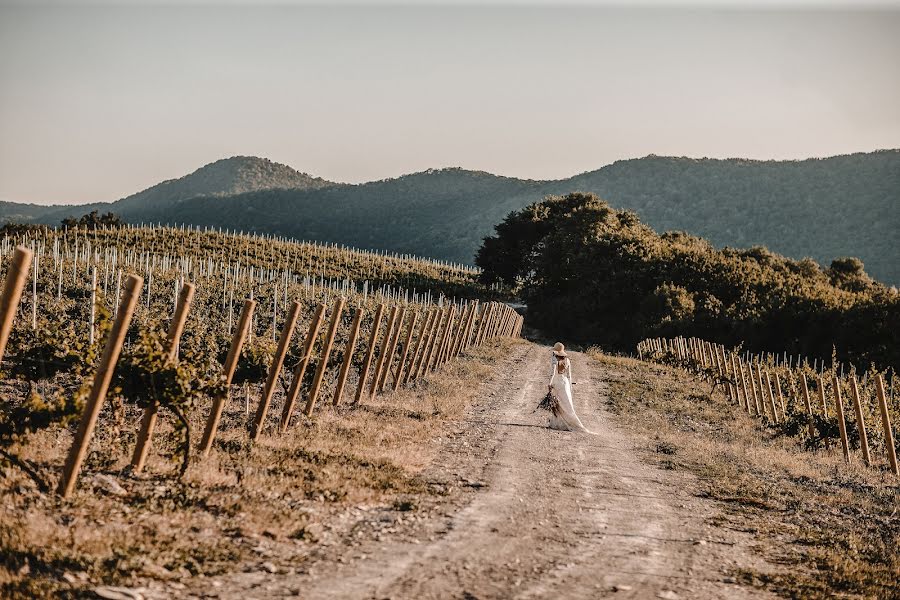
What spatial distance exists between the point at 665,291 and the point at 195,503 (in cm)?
5660

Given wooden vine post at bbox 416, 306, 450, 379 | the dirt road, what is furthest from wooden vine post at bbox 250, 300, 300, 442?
wooden vine post at bbox 416, 306, 450, 379

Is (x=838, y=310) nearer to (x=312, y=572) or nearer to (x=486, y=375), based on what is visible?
(x=486, y=375)

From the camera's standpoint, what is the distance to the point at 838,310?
55062 mm

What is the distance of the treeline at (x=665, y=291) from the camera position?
178 ft

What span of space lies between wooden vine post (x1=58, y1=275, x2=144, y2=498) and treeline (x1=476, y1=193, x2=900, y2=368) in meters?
48.7

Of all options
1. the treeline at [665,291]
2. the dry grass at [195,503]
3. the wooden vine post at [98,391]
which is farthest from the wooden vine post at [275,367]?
the treeline at [665,291]

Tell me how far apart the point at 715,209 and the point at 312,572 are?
147m

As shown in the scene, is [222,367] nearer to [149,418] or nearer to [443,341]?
[149,418]

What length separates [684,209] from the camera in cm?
14925

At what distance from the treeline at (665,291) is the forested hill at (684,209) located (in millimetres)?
45080

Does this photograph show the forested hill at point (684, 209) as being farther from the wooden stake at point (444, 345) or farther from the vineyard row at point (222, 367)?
the vineyard row at point (222, 367)

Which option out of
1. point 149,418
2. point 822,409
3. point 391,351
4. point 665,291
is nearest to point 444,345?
point 391,351

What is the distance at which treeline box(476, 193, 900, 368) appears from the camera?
54.2 meters

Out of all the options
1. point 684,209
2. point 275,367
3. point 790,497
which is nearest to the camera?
point 275,367
